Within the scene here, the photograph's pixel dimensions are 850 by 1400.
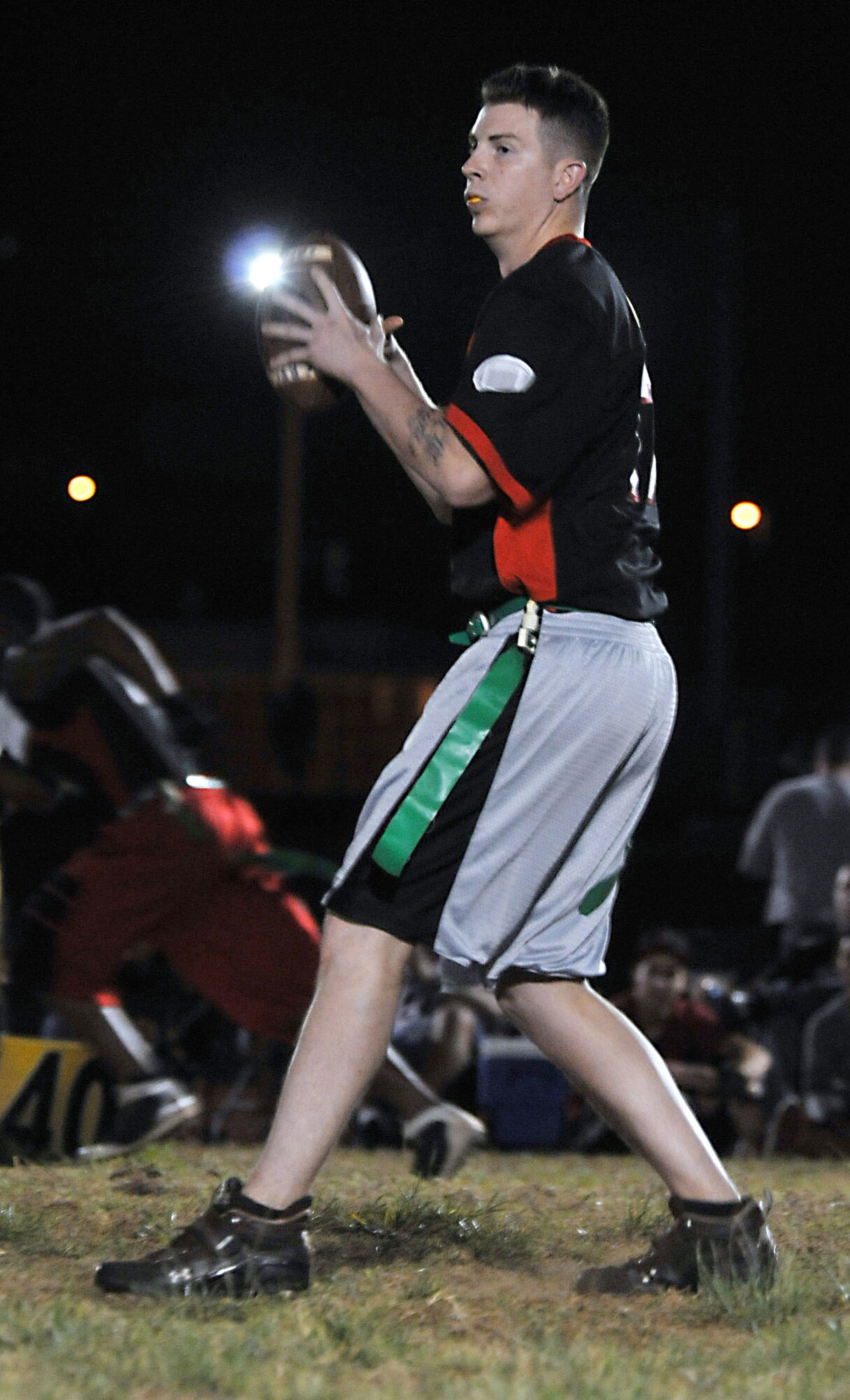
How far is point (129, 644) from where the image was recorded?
5430 millimetres

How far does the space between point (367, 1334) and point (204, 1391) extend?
35cm

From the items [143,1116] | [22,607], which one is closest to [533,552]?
[143,1116]

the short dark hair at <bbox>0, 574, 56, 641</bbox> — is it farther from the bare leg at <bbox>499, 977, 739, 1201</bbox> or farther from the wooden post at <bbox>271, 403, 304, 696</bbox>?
the wooden post at <bbox>271, 403, 304, 696</bbox>

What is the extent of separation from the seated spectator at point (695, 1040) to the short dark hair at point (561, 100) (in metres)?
5.11

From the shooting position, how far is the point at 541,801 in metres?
2.92

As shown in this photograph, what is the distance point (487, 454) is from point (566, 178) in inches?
23.7

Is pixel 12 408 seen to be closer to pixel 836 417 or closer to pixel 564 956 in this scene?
pixel 836 417

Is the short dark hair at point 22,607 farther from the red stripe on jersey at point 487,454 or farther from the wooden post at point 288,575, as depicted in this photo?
the wooden post at point 288,575

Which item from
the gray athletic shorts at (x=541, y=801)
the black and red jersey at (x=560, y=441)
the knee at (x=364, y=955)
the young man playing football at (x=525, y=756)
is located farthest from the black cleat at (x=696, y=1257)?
the black and red jersey at (x=560, y=441)

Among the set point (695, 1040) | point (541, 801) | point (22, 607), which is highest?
point (22, 607)

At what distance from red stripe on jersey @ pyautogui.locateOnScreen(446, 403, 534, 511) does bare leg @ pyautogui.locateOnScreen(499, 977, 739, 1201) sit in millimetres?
853

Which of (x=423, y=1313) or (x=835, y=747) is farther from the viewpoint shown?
(x=835, y=747)

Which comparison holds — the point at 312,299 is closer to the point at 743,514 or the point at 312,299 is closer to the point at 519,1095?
the point at 519,1095

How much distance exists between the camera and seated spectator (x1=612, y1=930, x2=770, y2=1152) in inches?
297
